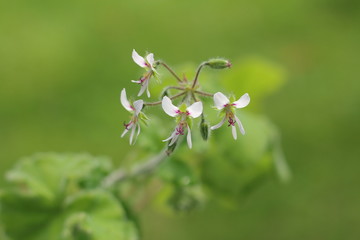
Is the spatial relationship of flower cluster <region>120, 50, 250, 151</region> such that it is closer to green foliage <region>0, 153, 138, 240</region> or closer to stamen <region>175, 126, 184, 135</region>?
stamen <region>175, 126, 184, 135</region>

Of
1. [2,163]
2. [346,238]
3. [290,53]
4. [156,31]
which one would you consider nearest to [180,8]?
[156,31]

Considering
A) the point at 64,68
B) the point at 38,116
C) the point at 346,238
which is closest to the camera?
the point at 346,238

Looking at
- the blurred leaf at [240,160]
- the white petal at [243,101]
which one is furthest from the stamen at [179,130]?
the blurred leaf at [240,160]

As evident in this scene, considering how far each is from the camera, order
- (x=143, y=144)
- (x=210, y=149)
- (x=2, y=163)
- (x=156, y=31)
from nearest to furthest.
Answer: (x=143, y=144) < (x=210, y=149) < (x=2, y=163) < (x=156, y=31)

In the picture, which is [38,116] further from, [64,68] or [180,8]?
[180,8]

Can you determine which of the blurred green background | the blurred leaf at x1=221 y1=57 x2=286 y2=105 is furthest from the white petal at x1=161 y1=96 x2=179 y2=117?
the blurred green background

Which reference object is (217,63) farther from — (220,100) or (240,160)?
(240,160)

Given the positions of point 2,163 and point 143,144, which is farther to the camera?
point 2,163
